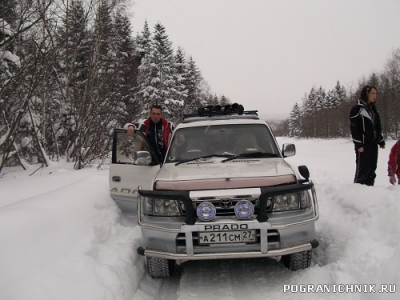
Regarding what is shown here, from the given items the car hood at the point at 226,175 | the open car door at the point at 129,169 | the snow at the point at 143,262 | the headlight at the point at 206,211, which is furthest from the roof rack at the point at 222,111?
the headlight at the point at 206,211

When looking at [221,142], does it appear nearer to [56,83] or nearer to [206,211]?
[206,211]

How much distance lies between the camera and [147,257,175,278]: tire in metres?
3.46

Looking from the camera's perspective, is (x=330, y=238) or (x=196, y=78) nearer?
(x=330, y=238)

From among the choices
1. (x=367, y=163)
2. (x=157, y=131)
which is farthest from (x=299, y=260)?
(x=157, y=131)

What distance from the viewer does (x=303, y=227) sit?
3156 mm

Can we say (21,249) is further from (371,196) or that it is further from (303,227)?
(371,196)

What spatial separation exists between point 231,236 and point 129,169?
7.45 ft

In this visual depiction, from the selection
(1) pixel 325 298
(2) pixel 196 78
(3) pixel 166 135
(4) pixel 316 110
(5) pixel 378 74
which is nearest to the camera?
(1) pixel 325 298

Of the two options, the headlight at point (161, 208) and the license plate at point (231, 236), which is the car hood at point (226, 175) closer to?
the headlight at point (161, 208)

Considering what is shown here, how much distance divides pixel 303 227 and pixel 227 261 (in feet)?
4.27

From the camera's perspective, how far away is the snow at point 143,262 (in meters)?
2.77

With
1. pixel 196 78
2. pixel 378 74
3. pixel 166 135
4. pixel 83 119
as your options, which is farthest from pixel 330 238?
pixel 378 74

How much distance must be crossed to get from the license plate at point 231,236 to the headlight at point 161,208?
1.36ft

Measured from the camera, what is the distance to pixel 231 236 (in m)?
3.06
